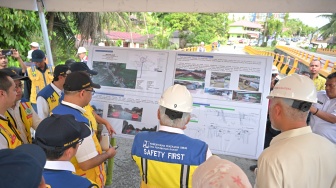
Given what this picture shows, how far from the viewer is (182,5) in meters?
3.83

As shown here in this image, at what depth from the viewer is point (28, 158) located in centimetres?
85

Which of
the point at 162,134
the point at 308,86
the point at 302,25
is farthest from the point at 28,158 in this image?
the point at 302,25

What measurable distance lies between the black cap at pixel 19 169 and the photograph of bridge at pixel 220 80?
247cm

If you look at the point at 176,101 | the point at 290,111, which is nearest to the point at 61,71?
the point at 176,101

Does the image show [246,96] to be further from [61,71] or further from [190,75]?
[61,71]

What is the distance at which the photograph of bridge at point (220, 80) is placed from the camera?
3.08 meters

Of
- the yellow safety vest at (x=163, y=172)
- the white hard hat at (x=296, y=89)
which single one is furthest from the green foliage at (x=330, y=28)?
the yellow safety vest at (x=163, y=172)

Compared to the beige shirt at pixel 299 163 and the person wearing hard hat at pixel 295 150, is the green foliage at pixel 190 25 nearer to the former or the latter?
the person wearing hard hat at pixel 295 150

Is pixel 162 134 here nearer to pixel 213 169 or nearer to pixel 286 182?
pixel 286 182

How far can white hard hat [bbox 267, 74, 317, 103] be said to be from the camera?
1418 millimetres

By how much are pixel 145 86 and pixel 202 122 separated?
0.85 m

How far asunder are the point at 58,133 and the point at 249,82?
2.31m

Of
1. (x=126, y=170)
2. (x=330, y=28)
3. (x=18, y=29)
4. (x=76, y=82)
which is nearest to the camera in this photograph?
(x=76, y=82)

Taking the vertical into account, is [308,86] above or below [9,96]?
above
